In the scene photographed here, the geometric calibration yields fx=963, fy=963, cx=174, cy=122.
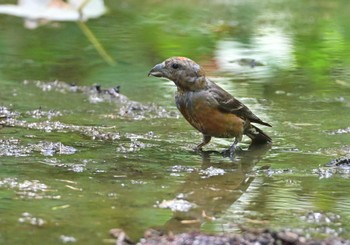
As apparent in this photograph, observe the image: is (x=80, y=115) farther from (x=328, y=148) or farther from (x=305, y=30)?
(x=305, y=30)

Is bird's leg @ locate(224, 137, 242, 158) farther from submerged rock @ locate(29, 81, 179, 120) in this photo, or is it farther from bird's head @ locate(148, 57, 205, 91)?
submerged rock @ locate(29, 81, 179, 120)

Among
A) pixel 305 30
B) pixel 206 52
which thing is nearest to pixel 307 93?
pixel 206 52

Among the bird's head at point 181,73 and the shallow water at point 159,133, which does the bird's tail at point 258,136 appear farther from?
the bird's head at point 181,73

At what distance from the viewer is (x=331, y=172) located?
15.3 feet

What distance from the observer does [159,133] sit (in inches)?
225

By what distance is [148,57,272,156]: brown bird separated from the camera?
17.8 feet

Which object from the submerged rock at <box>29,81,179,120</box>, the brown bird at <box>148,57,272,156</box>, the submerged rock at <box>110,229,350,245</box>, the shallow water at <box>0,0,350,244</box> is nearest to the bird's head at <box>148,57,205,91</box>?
the brown bird at <box>148,57,272,156</box>

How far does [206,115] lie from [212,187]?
1147 mm

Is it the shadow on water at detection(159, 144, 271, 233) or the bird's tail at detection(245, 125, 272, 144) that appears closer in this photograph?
the shadow on water at detection(159, 144, 271, 233)

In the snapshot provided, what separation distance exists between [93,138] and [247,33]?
4.97 m

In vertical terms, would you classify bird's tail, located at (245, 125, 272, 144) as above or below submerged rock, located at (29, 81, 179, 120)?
above

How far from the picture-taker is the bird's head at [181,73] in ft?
18.1

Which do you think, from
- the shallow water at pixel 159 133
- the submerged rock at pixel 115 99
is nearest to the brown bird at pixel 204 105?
the shallow water at pixel 159 133

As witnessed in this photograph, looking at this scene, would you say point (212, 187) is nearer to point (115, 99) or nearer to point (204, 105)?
point (204, 105)
